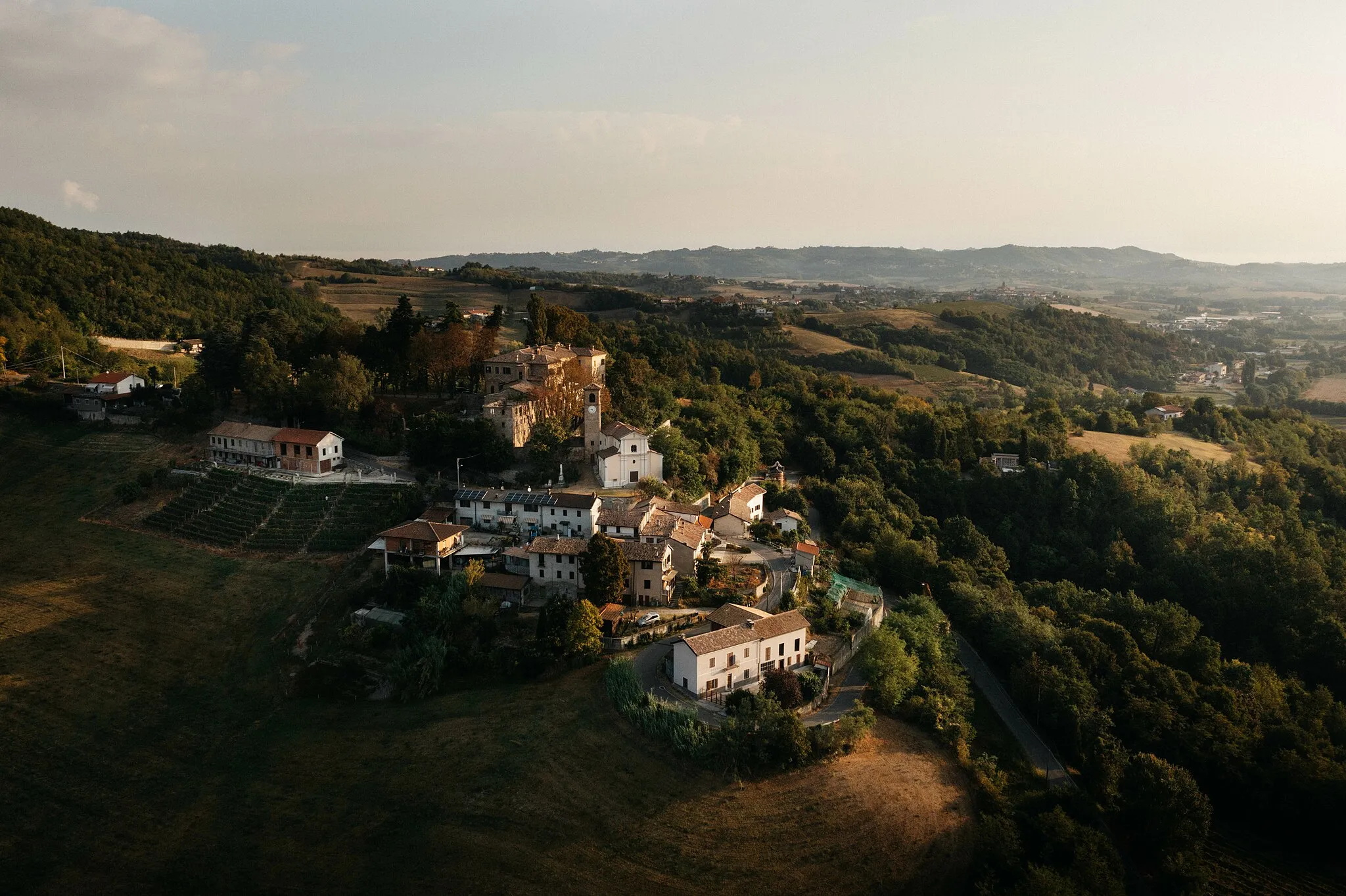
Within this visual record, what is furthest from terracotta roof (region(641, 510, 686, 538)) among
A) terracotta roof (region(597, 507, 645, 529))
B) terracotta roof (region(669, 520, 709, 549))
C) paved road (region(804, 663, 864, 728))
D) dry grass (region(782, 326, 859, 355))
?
dry grass (region(782, 326, 859, 355))

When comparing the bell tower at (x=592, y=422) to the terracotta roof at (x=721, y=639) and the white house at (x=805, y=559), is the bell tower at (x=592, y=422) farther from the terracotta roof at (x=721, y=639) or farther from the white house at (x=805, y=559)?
the terracotta roof at (x=721, y=639)

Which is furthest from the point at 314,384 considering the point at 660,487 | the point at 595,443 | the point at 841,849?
→ the point at 841,849

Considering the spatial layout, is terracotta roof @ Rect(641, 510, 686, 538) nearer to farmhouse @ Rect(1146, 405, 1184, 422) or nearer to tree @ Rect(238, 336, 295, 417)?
tree @ Rect(238, 336, 295, 417)

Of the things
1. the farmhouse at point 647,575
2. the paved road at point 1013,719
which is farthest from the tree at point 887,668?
the farmhouse at point 647,575

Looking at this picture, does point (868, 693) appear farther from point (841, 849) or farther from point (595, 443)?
point (595, 443)

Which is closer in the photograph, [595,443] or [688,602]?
[688,602]
